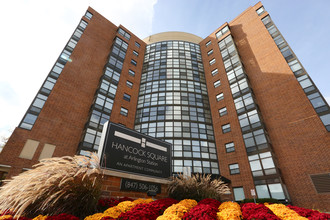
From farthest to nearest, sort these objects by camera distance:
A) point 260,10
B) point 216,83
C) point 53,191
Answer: point 260,10
point 216,83
point 53,191

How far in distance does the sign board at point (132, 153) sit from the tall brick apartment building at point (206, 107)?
15945mm

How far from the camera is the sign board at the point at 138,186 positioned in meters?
5.48

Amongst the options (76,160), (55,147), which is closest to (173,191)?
(76,160)

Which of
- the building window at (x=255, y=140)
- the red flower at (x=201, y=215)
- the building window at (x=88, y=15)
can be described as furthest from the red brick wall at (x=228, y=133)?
the building window at (x=88, y=15)

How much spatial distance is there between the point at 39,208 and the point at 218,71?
3220 cm

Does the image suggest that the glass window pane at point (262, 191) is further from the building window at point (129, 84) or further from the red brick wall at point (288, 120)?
the building window at point (129, 84)

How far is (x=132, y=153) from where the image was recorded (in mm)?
6199

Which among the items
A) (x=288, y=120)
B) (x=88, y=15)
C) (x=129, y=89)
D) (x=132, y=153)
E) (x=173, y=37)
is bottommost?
(x=132, y=153)

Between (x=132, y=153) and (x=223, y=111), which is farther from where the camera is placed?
(x=223, y=111)

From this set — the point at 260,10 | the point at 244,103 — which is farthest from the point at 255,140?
the point at 260,10

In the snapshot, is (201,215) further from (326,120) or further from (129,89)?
(129,89)

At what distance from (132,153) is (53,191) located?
2.83 metres

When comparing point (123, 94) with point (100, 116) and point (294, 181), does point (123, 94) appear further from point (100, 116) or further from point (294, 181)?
point (294, 181)

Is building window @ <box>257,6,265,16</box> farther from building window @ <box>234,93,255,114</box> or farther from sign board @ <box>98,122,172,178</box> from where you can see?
sign board @ <box>98,122,172,178</box>
